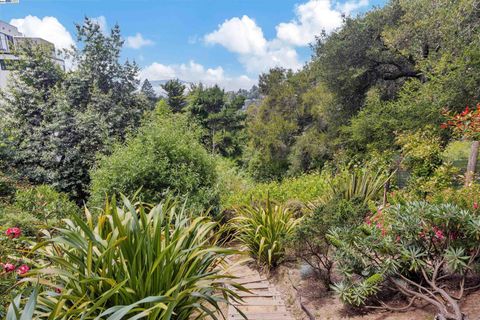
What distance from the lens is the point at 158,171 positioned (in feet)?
15.2

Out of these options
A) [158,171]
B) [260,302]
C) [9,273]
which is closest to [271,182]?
[158,171]

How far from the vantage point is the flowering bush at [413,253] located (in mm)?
2104

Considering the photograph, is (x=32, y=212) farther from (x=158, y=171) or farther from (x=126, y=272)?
(x=126, y=272)

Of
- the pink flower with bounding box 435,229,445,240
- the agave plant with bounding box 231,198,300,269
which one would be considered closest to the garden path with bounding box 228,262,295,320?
the agave plant with bounding box 231,198,300,269

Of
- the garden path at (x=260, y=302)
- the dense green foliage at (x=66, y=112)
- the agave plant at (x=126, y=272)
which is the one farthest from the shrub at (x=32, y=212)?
the garden path at (x=260, y=302)

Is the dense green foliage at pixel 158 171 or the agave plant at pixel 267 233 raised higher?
the dense green foliage at pixel 158 171

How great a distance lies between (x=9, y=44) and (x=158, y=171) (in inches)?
274

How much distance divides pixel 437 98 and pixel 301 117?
8.83 metres

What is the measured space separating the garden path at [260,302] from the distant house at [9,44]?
8.45m

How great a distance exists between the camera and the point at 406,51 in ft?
25.7

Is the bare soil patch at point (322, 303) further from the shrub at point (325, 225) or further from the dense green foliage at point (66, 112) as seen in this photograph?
the dense green foliage at point (66, 112)

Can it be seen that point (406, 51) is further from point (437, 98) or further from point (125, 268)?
point (125, 268)

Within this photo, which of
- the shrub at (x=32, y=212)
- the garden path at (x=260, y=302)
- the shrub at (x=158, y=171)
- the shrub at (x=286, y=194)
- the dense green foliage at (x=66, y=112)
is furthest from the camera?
the dense green foliage at (x=66, y=112)

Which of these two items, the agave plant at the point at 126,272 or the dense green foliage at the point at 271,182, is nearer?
the agave plant at the point at 126,272
